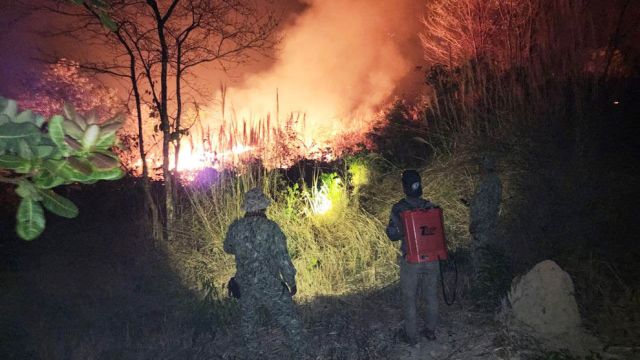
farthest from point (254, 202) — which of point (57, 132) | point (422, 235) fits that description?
point (57, 132)

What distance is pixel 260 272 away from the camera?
396 centimetres

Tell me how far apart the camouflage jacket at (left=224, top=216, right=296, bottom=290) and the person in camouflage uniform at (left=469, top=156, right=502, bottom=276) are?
7.02 ft

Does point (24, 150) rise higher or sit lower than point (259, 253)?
higher

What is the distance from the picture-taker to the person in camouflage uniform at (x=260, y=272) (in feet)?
13.0

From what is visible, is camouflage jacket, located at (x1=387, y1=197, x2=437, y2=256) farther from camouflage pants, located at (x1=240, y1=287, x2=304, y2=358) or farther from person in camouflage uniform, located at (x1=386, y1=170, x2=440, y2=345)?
camouflage pants, located at (x1=240, y1=287, x2=304, y2=358)

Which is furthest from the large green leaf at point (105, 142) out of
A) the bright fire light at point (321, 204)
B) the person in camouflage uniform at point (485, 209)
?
the bright fire light at point (321, 204)

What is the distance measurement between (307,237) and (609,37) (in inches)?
243

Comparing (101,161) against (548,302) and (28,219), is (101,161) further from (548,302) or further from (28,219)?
(548,302)

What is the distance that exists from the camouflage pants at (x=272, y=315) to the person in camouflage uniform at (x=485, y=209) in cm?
209

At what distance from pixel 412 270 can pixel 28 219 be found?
10.3 feet

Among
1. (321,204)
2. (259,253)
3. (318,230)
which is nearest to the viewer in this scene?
(259,253)

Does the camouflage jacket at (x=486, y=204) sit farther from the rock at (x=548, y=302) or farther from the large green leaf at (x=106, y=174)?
the large green leaf at (x=106, y=174)

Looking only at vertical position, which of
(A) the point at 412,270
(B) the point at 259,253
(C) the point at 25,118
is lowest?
(A) the point at 412,270

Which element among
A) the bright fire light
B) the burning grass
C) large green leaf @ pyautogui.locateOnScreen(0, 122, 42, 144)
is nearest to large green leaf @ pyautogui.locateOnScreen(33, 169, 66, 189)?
large green leaf @ pyautogui.locateOnScreen(0, 122, 42, 144)
